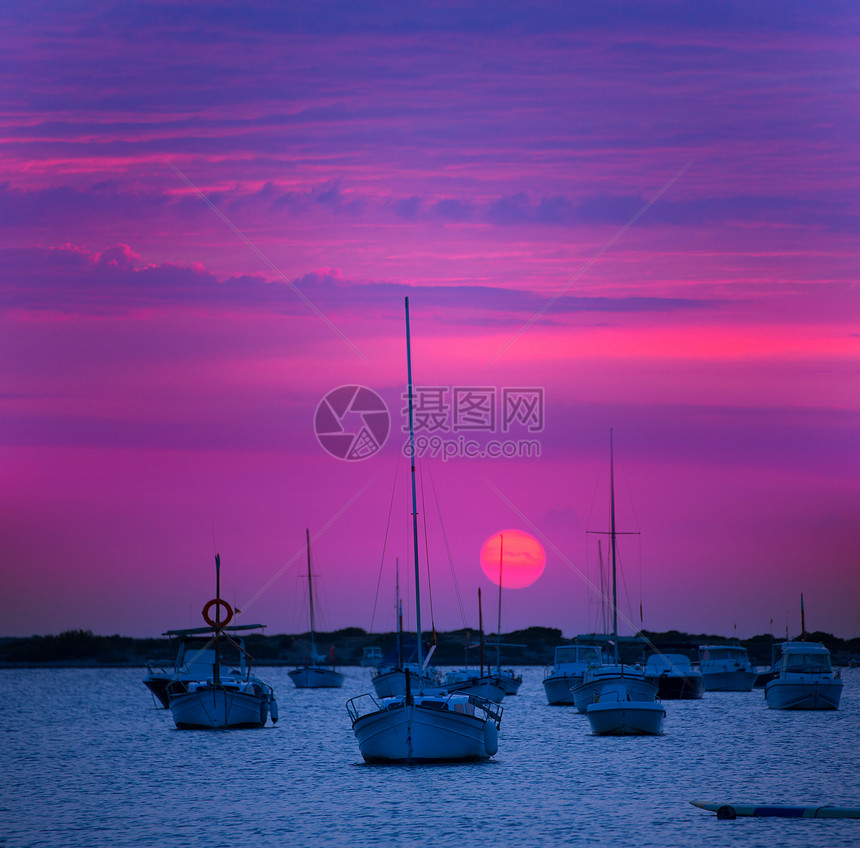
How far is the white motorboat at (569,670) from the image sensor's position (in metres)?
93.2

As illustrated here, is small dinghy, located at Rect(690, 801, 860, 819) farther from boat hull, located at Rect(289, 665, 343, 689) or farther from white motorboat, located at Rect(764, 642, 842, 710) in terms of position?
boat hull, located at Rect(289, 665, 343, 689)

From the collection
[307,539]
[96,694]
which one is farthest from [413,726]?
[96,694]

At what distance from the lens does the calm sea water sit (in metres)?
35.2

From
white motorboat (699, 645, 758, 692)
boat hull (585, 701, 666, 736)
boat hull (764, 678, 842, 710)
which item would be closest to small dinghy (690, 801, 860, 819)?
boat hull (585, 701, 666, 736)

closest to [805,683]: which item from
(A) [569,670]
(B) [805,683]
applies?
(B) [805,683]

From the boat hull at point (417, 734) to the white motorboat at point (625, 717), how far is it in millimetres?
15907

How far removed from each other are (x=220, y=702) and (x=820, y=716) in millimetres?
43117

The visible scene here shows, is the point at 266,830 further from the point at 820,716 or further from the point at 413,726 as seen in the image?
the point at 820,716

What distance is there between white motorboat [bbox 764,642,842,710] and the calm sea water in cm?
563

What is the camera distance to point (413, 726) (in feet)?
144

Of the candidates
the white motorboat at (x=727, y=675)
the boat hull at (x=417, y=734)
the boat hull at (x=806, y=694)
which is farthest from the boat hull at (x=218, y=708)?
the white motorboat at (x=727, y=675)

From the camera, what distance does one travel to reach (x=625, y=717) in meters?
60.6

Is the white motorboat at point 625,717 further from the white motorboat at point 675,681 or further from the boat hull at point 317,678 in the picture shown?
the boat hull at point 317,678

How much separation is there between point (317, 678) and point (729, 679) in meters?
44.9
